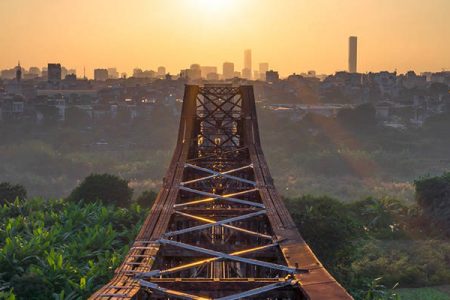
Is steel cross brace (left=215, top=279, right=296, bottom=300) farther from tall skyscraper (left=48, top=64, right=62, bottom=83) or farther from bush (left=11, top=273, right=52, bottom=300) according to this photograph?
tall skyscraper (left=48, top=64, right=62, bottom=83)

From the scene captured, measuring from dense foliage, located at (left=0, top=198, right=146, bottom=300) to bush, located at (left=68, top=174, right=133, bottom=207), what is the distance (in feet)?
16.4

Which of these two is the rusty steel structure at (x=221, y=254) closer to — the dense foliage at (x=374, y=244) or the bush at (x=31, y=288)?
the bush at (x=31, y=288)

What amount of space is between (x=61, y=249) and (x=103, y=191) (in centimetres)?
1650

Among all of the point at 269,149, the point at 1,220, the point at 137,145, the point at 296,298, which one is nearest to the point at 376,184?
the point at 269,149

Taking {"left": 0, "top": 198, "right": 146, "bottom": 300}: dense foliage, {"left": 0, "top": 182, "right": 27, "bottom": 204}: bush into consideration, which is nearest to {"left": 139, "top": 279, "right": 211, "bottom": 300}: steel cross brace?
{"left": 0, "top": 198, "right": 146, "bottom": 300}: dense foliage

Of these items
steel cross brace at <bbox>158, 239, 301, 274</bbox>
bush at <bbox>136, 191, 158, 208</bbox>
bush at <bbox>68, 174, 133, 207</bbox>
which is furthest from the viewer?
bush at <bbox>136, 191, 158, 208</bbox>

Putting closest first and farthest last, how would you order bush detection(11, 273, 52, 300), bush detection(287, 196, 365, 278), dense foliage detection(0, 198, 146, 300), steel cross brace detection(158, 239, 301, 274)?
steel cross brace detection(158, 239, 301, 274) → bush detection(11, 273, 52, 300) → dense foliage detection(0, 198, 146, 300) → bush detection(287, 196, 365, 278)

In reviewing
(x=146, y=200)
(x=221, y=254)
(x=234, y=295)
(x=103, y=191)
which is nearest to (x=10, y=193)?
(x=103, y=191)

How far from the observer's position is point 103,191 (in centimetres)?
4025

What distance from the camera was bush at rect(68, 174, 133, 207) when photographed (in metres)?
39.9

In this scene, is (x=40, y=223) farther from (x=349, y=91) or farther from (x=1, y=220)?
(x=349, y=91)

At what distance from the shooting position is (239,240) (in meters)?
11.1

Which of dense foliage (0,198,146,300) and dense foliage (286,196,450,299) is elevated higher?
dense foliage (0,198,146,300)

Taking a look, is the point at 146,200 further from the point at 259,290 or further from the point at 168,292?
the point at 259,290
